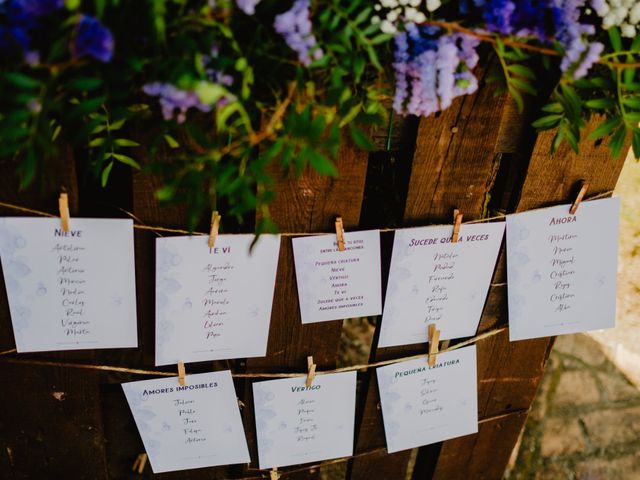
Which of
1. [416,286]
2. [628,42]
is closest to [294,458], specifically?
[416,286]

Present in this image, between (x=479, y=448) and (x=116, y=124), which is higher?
(x=116, y=124)

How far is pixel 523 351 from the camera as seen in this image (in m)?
1.69

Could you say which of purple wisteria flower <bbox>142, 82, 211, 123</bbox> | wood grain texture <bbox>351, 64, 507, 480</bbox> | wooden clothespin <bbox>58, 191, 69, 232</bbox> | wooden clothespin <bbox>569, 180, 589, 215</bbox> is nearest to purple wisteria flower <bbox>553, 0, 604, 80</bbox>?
wood grain texture <bbox>351, 64, 507, 480</bbox>

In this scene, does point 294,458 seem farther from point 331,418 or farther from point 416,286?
point 416,286

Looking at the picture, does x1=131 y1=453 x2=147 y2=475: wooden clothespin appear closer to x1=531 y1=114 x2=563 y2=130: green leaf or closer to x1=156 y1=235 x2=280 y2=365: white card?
x1=156 y1=235 x2=280 y2=365: white card

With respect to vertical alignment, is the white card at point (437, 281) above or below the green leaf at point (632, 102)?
below

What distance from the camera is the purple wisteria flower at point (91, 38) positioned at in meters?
0.77

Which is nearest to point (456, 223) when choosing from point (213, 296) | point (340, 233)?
point (340, 233)

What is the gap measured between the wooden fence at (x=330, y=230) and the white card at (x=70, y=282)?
0.14ft

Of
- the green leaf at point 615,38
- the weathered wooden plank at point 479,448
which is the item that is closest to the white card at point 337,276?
the green leaf at point 615,38

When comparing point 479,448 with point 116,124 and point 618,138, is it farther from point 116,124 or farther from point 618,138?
point 116,124

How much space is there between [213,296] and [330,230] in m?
0.31

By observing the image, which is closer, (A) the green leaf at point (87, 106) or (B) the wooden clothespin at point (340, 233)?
(A) the green leaf at point (87, 106)

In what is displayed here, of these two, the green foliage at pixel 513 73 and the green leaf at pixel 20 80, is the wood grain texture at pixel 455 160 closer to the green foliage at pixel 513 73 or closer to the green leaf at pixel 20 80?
the green foliage at pixel 513 73
